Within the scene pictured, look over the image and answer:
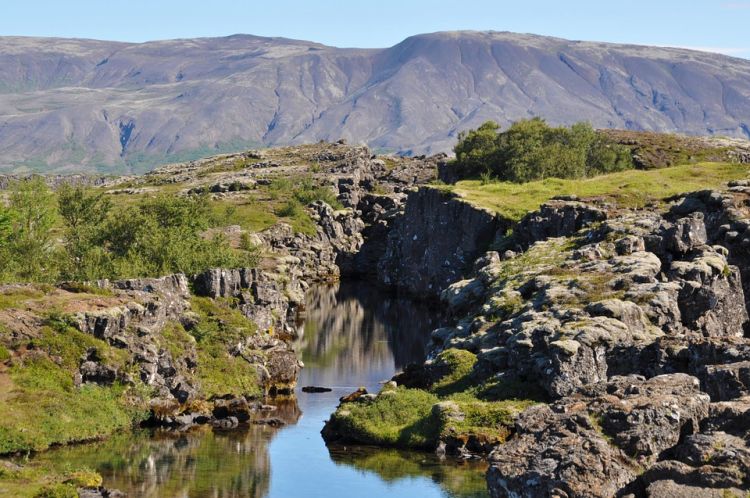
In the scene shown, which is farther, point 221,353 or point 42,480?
point 221,353

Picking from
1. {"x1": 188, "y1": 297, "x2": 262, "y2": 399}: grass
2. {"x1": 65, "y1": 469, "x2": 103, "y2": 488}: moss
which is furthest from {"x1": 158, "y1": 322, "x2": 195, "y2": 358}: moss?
{"x1": 65, "y1": 469, "x2": 103, "y2": 488}: moss

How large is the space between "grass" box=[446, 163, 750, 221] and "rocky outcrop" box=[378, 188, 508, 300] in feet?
9.39

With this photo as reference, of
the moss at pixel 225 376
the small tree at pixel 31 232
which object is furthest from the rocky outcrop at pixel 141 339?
the small tree at pixel 31 232

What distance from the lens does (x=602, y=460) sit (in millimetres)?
43094

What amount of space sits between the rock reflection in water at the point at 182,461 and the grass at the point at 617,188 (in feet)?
230

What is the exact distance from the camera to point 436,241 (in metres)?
176

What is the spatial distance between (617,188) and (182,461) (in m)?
89.3

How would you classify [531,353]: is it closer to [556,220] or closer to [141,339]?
[141,339]

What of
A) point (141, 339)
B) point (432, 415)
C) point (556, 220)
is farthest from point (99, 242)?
point (432, 415)

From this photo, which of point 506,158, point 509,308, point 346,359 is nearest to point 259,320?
point 346,359

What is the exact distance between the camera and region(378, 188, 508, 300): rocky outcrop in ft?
516

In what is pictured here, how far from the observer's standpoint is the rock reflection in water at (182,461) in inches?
2677

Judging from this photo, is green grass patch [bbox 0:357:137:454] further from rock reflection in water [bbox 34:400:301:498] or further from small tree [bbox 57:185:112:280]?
small tree [bbox 57:185:112:280]

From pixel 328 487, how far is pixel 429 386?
20063 millimetres
